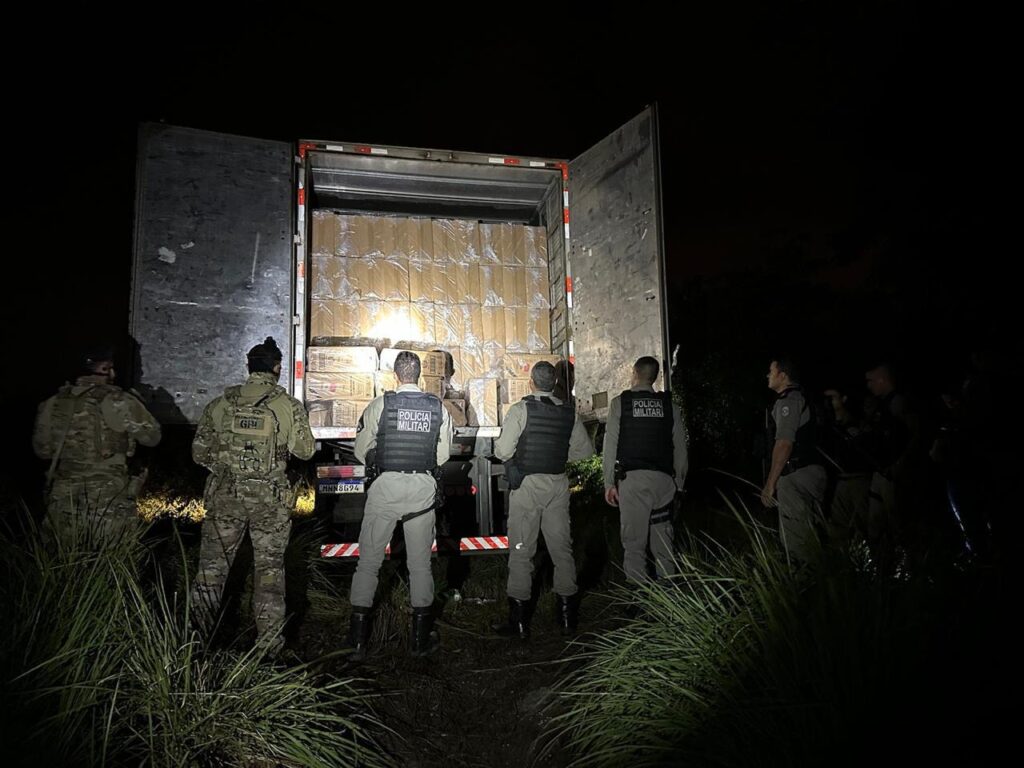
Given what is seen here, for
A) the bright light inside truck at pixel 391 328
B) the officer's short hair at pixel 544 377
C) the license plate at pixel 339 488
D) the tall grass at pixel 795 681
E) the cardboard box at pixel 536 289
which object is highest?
the cardboard box at pixel 536 289

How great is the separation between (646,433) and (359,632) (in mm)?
2115

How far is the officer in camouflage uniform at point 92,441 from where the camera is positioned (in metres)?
3.88

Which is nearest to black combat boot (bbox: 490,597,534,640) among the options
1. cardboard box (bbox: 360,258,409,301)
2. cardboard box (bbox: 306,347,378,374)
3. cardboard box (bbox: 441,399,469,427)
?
cardboard box (bbox: 441,399,469,427)

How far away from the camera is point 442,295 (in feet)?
22.2

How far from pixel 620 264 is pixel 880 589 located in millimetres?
4108

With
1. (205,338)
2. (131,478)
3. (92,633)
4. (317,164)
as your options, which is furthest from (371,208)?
(92,633)

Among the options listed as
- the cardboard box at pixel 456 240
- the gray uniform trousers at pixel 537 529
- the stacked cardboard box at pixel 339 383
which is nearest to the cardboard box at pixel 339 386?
the stacked cardboard box at pixel 339 383

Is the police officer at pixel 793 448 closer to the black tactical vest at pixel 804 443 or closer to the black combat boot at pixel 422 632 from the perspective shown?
the black tactical vest at pixel 804 443

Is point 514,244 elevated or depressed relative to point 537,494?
elevated

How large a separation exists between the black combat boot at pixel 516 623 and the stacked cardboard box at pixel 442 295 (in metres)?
2.37

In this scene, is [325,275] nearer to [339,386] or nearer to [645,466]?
[339,386]

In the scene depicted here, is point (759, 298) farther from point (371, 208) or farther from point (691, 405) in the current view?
point (371, 208)

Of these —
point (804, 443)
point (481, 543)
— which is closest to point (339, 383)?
point (481, 543)

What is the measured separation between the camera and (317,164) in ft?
20.4
